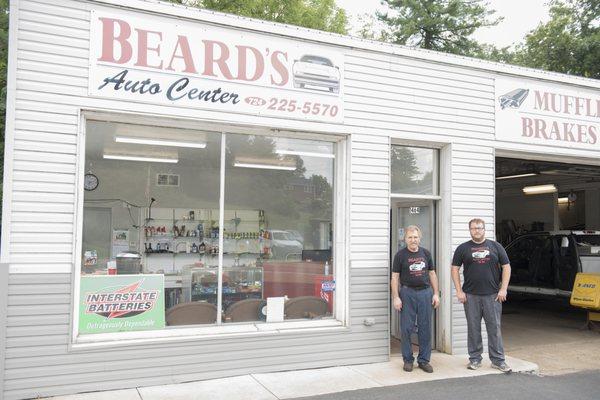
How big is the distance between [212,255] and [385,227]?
8.18 ft

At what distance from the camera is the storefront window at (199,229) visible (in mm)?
6059

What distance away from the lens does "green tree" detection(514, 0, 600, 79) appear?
60.2ft

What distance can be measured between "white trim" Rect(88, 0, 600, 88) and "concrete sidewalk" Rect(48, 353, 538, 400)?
4.11 m

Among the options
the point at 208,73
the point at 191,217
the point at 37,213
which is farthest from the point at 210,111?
the point at 191,217

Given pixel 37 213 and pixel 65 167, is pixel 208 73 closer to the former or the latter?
pixel 65 167

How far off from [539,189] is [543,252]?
5.27 m

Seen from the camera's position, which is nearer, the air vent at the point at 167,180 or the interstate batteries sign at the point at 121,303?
the interstate batteries sign at the point at 121,303

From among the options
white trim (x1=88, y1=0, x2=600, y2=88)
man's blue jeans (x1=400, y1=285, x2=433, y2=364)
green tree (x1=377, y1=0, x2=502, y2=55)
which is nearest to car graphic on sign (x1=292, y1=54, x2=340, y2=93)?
white trim (x1=88, y1=0, x2=600, y2=88)

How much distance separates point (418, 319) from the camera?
655 cm

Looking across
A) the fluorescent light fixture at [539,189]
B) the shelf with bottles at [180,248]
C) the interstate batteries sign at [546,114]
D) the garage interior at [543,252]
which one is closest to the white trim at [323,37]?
the interstate batteries sign at [546,114]

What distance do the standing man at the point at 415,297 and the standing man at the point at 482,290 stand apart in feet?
1.60

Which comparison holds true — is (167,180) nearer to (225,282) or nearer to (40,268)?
(225,282)

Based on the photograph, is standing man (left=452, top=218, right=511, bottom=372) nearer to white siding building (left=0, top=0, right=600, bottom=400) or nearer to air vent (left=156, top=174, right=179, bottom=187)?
white siding building (left=0, top=0, right=600, bottom=400)

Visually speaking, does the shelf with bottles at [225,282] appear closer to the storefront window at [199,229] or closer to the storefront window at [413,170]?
the storefront window at [199,229]
